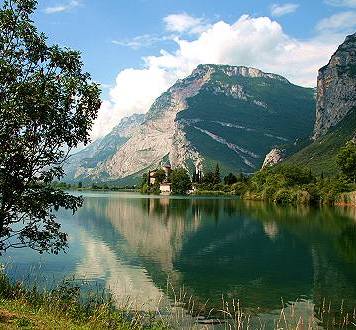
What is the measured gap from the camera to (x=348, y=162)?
535 ft

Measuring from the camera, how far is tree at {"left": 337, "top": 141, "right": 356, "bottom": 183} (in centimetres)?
16288

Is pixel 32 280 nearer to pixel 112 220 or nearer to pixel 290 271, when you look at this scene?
pixel 290 271

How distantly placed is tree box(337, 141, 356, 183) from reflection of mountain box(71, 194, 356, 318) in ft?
258

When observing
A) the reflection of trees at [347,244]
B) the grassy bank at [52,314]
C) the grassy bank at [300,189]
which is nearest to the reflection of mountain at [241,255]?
the reflection of trees at [347,244]

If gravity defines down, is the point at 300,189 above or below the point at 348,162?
below

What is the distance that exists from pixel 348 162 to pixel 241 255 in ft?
405

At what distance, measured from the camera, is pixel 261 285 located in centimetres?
3753

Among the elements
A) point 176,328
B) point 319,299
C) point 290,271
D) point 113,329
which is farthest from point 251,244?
point 113,329

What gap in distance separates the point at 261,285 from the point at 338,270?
11.3 meters

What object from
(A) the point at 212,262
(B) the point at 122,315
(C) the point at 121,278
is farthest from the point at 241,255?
(B) the point at 122,315

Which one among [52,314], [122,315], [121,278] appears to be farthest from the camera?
[121,278]

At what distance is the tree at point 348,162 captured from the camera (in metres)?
163

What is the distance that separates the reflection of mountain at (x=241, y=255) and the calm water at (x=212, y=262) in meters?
0.08

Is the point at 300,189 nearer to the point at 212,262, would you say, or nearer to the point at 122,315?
the point at 212,262
